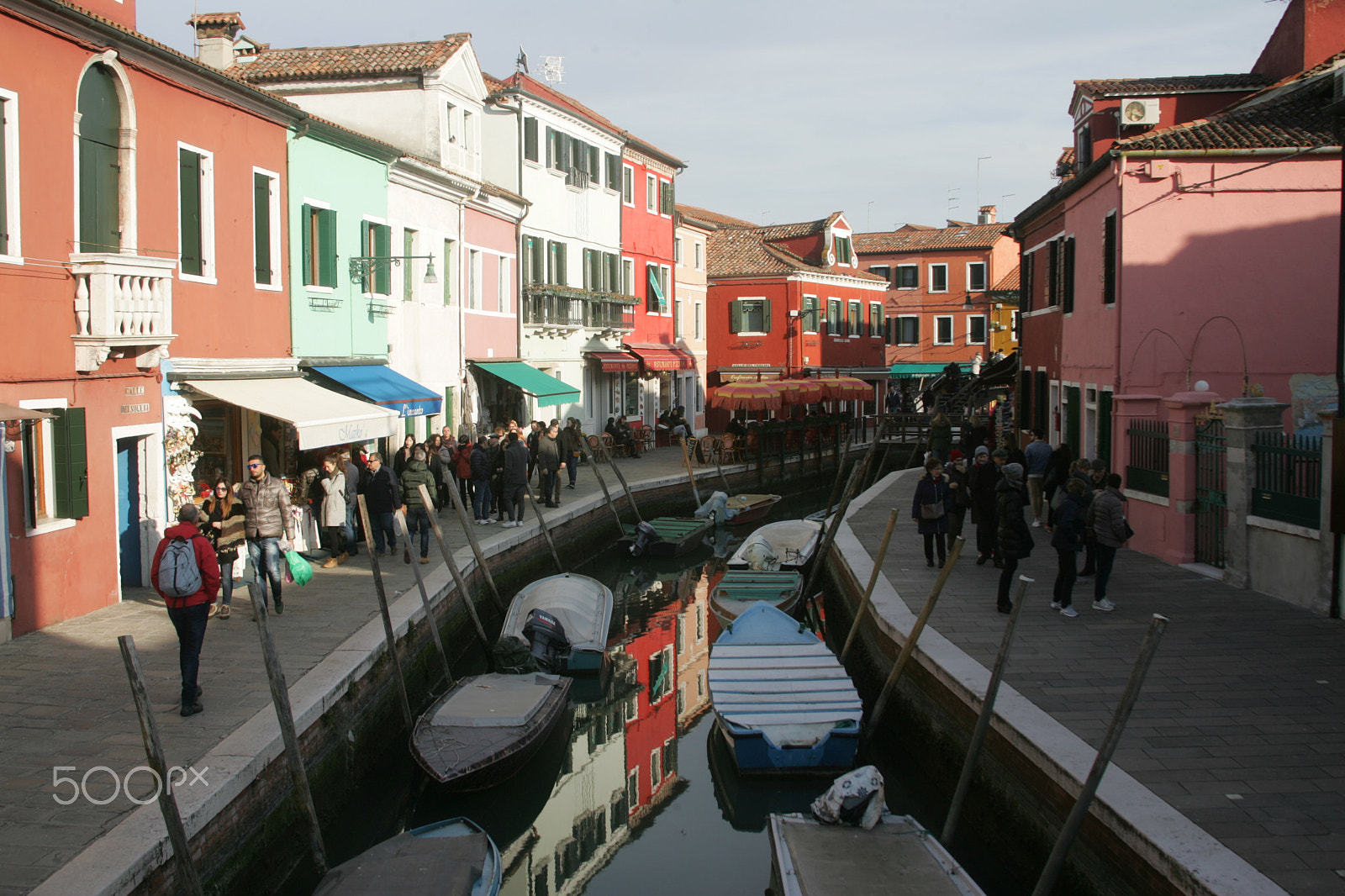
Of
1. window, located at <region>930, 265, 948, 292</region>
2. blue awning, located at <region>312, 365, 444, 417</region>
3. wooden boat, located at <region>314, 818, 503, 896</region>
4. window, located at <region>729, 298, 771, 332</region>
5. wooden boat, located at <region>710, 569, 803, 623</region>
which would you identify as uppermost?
window, located at <region>930, 265, 948, 292</region>

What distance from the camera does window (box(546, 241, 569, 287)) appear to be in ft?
95.8

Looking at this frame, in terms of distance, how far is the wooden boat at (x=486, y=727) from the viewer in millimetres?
9586

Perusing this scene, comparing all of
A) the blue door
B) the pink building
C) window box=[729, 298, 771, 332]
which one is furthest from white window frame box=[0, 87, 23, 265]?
window box=[729, 298, 771, 332]

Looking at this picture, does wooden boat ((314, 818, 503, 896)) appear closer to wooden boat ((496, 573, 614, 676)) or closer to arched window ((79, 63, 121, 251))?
wooden boat ((496, 573, 614, 676))

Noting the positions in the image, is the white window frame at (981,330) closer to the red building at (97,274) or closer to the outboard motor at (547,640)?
the red building at (97,274)

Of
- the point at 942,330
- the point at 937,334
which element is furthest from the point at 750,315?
the point at 942,330

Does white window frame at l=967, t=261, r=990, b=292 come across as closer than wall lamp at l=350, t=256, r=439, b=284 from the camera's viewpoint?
No

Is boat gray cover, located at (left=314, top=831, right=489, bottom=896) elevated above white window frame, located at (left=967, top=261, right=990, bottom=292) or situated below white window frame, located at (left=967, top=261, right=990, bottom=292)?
below

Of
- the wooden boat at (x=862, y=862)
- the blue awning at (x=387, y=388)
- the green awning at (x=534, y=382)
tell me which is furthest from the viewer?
the green awning at (x=534, y=382)

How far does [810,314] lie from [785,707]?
35.4 meters

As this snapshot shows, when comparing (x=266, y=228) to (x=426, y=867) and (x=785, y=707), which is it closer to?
(x=785, y=707)

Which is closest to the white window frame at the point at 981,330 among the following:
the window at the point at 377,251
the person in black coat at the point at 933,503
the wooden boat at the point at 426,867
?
the window at the point at 377,251

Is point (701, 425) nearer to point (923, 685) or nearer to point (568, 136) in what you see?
point (568, 136)

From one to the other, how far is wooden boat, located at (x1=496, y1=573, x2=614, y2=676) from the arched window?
614 centimetres
